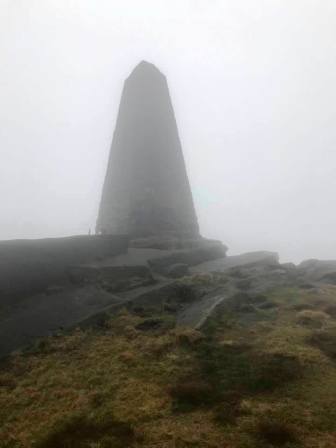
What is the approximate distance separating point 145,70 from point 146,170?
7215mm

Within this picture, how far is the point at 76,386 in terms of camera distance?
7.14 metres

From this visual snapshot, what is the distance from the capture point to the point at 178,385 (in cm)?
671

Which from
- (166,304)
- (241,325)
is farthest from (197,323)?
(166,304)

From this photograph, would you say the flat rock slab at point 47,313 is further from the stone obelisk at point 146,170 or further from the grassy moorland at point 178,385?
the stone obelisk at point 146,170

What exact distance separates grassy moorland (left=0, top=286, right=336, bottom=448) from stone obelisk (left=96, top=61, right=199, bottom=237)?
1030 cm

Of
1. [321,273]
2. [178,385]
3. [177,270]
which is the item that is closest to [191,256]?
[177,270]

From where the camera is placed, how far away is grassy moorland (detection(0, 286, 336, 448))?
5.25m

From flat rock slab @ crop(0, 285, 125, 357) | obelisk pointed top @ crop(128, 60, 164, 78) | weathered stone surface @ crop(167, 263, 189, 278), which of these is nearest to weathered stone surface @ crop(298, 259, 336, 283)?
weathered stone surface @ crop(167, 263, 189, 278)

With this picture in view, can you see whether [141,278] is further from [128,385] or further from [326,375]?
[326,375]

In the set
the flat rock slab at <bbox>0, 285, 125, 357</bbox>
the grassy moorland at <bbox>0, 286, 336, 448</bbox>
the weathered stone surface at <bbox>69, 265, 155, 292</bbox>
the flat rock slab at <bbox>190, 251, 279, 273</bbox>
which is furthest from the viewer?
the flat rock slab at <bbox>190, 251, 279, 273</bbox>

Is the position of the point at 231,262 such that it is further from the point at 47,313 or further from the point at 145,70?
the point at 145,70

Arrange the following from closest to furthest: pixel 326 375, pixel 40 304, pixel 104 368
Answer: pixel 326 375 < pixel 104 368 < pixel 40 304

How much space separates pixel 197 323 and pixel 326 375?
3.69m

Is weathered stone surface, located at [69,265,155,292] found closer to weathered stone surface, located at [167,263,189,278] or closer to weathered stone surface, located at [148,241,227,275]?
weathered stone surface, located at [167,263,189,278]
